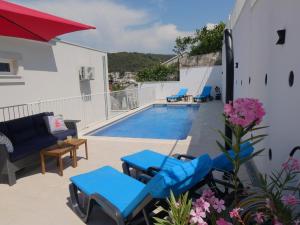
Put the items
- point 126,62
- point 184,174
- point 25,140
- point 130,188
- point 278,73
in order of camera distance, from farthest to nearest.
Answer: point 126,62
point 25,140
point 130,188
point 278,73
point 184,174

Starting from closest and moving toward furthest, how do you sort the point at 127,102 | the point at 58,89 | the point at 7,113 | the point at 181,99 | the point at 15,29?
the point at 15,29
the point at 7,113
the point at 58,89
the point at 127,102
the point at 181,99

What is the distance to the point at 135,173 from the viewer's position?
14.6 feet

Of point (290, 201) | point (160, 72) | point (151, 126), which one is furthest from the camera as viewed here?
point (160, 72)

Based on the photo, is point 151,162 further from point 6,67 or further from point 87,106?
point 87,106

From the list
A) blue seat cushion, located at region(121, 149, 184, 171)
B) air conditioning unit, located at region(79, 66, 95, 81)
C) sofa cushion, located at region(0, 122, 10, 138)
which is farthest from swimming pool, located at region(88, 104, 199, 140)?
blue seat cushion, located at region(121, 149, 184, 171)

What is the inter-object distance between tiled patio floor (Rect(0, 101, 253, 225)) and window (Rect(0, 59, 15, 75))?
285 cm

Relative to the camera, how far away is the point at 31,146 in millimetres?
4637

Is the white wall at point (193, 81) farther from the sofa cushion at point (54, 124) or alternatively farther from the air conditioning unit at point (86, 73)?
the sofa cushion at point (54, 124)

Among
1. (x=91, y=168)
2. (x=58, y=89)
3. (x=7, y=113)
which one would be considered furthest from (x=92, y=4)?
(x=91, y=168)

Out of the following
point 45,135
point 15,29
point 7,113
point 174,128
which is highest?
point 15,29

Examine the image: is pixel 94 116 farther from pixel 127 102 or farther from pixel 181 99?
pixel 181 99

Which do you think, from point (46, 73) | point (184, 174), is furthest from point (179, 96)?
point (184, 174)

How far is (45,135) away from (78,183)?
2637 millimetres

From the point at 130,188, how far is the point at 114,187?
21 centimetres
